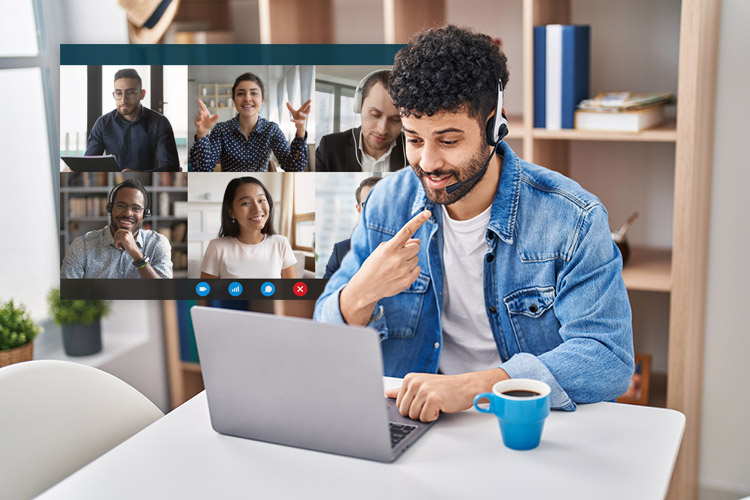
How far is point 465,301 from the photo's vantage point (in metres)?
1.75

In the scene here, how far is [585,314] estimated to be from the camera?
152 centimetres

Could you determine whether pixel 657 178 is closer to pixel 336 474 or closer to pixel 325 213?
pixel 325 213

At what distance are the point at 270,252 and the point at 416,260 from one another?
812 mm

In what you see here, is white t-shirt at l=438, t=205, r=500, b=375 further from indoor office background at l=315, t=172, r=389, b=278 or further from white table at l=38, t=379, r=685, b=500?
indoor office background at l=315, t=172, r=389, b=278

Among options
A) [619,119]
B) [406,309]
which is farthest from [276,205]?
[619,119]

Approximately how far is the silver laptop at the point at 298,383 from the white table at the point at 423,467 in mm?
27

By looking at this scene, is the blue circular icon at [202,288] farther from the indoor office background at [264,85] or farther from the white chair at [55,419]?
the white chair at [55,419]

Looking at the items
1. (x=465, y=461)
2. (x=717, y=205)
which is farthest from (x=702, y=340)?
(x=465, y=461)

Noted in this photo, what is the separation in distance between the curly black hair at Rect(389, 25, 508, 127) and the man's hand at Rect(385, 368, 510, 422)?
55 cm

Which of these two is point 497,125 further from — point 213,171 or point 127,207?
point 127,207

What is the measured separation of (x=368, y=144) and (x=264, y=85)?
0.34m

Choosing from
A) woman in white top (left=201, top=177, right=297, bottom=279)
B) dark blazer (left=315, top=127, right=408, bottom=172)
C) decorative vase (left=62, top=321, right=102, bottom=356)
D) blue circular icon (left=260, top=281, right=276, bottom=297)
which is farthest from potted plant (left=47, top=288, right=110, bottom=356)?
dark blazer (left=315, top=127, right=408, bottom=172)

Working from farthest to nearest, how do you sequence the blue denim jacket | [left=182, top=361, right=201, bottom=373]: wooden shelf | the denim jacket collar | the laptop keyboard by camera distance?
[left=182, top=361, right=201, bottom=373]: wooden shelf, the denim jacket collar, the blue denim jacket, the laptop keyboard

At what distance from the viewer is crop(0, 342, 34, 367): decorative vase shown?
8.15 feet
